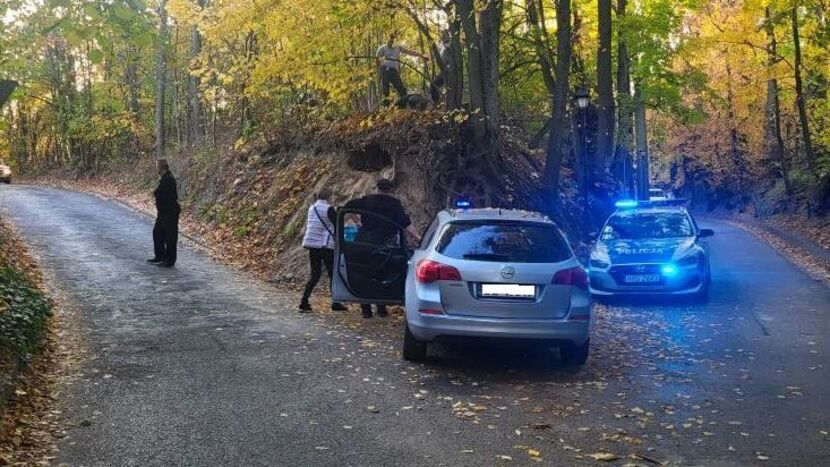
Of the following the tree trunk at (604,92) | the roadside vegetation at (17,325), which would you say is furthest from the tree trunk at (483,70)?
the roadside vegetation at (17,325)

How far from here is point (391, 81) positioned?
63.9 ft

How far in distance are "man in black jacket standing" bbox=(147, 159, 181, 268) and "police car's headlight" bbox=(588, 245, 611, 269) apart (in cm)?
787

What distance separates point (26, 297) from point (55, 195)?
23.0 metres

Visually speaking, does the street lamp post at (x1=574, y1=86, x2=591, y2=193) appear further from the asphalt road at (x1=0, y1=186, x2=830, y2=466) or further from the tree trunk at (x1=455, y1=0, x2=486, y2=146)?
the asphalt road at (x1=0, y1=186, x2=830, y2=466)

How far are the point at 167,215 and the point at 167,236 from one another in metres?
0.48

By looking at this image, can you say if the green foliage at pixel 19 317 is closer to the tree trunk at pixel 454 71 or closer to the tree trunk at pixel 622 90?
the tree trunk at pixel 454 71

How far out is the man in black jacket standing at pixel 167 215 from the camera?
14.5 m

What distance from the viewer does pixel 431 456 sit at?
17.9ft

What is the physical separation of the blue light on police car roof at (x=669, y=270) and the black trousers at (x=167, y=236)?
9019 millimetres

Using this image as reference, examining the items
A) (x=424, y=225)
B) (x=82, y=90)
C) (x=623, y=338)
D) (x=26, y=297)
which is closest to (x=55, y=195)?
(x=82, y=90)

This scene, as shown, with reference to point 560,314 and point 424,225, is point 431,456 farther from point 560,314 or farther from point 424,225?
point 424,225

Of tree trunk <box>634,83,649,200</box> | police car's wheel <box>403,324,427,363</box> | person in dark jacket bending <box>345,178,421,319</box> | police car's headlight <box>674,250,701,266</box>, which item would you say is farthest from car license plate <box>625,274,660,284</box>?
tree trunk <box>634,83,649,200</box>

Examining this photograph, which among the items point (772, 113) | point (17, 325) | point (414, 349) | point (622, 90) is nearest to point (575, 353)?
point (414, 349)

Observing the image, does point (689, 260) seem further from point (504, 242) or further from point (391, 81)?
point (391, 81)
